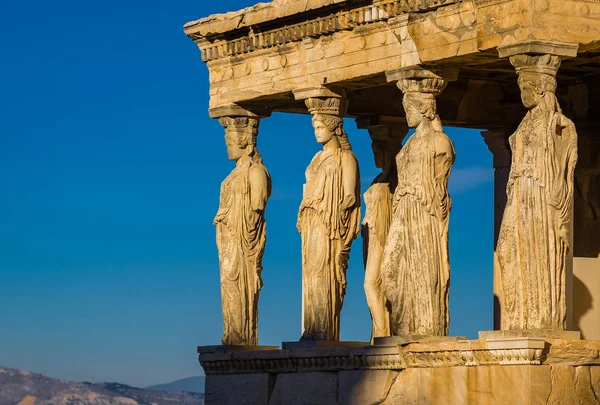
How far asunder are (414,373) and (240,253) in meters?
4.47

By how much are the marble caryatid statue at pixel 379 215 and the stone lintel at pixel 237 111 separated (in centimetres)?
151

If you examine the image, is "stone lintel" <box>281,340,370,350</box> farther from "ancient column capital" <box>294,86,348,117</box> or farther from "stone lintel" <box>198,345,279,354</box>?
"ancient column capital" <box>294,86,348,117</box>

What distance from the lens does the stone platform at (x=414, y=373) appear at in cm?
2500

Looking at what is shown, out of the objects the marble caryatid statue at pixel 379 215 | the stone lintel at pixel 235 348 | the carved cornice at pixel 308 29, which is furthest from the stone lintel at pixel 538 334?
the stone lintel at pixel 235 348

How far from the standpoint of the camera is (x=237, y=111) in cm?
3052

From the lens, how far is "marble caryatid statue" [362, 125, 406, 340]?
97.7ft

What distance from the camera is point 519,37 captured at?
2561 centimetres

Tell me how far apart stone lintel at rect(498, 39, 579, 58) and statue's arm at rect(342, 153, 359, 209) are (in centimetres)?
368

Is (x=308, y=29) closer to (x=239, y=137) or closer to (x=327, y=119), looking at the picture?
(x=327, y=119)

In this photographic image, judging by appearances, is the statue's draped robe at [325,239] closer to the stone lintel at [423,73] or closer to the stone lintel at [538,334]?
the stone lintel at [423,73]

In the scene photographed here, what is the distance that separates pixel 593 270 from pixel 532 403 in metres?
4.98

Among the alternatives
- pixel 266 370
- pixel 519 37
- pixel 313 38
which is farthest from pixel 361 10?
pixel 266 370

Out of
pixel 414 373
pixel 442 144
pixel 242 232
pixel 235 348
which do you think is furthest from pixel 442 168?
pixel 235 348

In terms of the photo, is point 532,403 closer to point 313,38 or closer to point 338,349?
point 338,349
